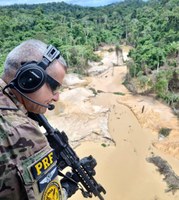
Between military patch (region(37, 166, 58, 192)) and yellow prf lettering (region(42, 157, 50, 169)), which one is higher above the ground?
yellow prf lettering (region(42, 157, 50, 169))

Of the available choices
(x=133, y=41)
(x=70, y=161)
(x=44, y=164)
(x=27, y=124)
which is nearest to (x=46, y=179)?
(x=44, y=164)

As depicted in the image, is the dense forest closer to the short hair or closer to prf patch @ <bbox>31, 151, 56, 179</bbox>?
the short hair

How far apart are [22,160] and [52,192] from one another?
26cm

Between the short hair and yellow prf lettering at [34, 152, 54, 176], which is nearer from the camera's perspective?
yellow prf lettering at [34, 152, 54, 176]

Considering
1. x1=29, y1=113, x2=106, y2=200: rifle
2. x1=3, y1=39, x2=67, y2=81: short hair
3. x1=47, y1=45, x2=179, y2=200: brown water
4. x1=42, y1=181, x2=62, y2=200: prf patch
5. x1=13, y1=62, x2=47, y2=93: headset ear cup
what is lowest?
x1=47, y1=45, x2=179, y2=200: brown water

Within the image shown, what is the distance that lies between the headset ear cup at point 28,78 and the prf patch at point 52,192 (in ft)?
1.67

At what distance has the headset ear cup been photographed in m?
1.70

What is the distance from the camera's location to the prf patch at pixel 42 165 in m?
1.45

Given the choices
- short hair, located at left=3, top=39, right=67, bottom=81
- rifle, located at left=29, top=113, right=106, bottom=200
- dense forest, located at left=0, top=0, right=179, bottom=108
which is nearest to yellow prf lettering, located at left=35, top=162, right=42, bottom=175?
short hair, located at left=3, top=39, right=67, bottom=81

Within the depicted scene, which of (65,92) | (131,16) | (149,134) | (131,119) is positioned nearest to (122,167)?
(149,134)

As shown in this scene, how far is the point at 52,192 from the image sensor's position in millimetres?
1576

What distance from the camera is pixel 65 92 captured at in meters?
24.3

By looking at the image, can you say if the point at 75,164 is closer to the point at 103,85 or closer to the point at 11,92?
the point at 11,92

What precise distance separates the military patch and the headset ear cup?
45 centimetres
